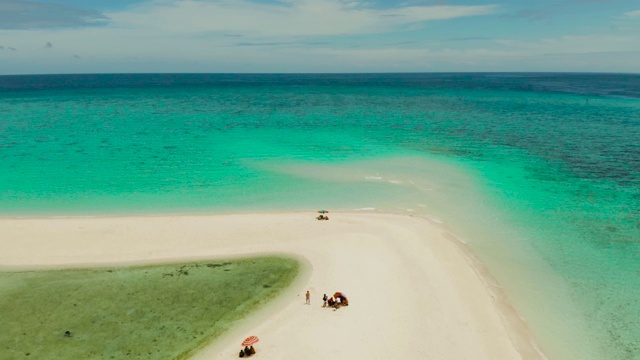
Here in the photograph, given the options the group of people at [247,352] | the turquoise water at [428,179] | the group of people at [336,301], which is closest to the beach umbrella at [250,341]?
the group of people at [247,352]

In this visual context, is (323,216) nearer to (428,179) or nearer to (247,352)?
(247,352)

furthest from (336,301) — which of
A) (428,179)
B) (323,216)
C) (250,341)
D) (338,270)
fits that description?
(428,179)

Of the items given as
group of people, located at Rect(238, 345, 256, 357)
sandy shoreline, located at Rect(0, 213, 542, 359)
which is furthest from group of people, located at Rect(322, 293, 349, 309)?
group of people, located at Rect(238, 345, 256, 357)

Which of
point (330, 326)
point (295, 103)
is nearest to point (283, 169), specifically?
point (330, 326)

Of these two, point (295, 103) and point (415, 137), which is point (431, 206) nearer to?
point (415, 137)

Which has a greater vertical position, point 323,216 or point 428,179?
point 428,179

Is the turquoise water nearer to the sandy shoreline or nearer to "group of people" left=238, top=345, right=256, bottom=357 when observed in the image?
the sandy shoreline
